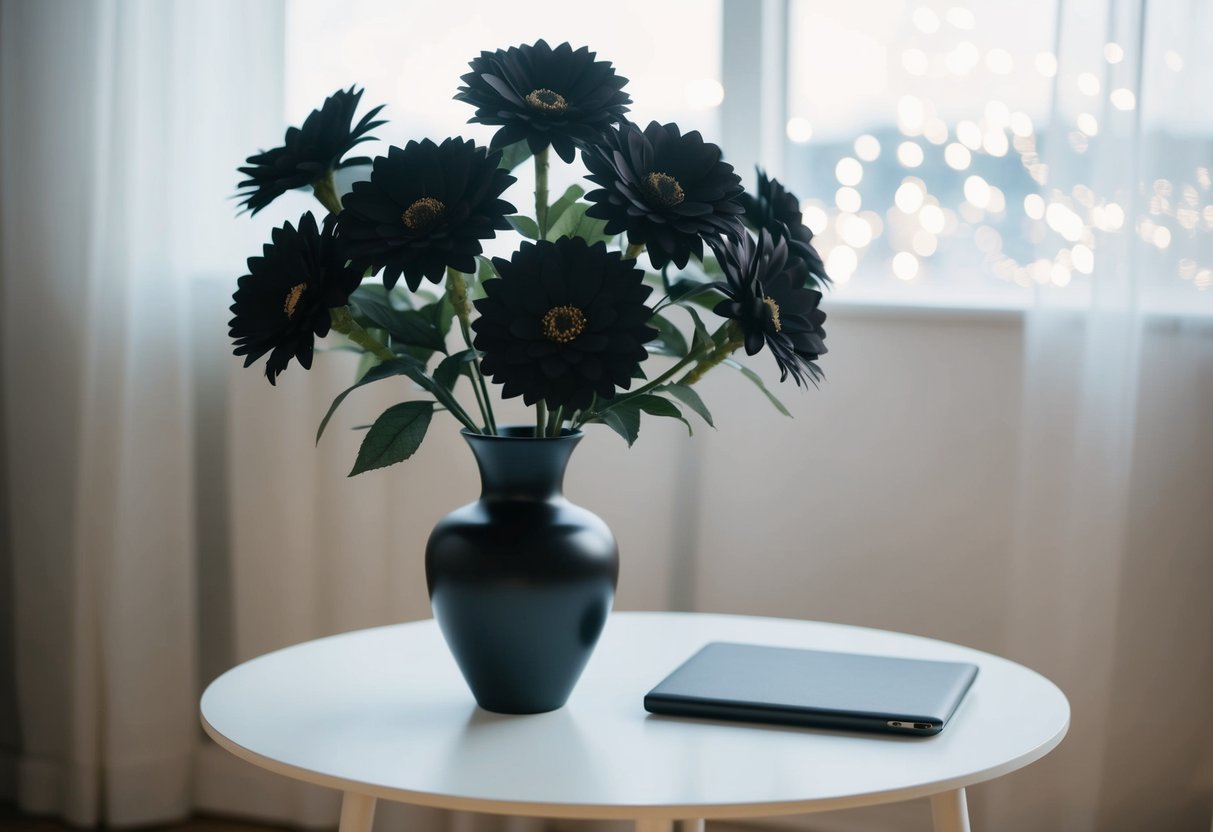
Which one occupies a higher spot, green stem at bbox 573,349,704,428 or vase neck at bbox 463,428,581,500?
green stem at bbox 573,349,704,428

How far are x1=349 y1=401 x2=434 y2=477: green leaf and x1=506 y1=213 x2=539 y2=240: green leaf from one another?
16cm

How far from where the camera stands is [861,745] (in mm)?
928

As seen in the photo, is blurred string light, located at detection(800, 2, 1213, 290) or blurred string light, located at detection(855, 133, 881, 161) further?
blurred string light, located at detection(855, 133, 881, 161)

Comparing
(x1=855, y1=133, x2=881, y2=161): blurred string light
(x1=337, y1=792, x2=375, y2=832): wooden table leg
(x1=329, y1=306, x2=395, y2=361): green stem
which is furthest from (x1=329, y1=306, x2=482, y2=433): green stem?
(x1=855, y1=133, x2=881, y2=161): blurred string light

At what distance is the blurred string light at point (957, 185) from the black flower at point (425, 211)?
101cm

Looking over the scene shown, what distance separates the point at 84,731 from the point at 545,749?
147 cm

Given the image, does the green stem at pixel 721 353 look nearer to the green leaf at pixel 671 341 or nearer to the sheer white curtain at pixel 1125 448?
the green leaf at pixel 671 341

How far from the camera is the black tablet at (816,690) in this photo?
0.96m

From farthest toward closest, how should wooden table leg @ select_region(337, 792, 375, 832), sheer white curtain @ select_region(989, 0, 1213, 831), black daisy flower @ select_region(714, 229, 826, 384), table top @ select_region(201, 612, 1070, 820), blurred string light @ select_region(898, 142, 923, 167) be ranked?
blurred string light @ select_region(898, 142, 923, 167) → sheer white curtain @ select_region(989, 0, 1213, 831) → wooden table leg @ select_region(337, 792, 375, 832) → black daisy flower @ select_region(714, 229, 826, 384) → table top @ select_region(201, 612, 1070, 820)

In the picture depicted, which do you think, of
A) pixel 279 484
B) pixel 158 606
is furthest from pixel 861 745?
pixel 158 606

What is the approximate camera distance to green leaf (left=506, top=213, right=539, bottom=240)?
1001 mm

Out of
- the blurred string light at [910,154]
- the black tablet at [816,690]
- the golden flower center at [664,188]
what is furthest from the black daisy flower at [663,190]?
the blurred string light at [910,154]

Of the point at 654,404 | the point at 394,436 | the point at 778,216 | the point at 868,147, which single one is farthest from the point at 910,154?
the point at 394,436

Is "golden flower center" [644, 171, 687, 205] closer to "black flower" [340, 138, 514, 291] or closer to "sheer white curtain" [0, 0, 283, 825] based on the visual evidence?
"black flower" [340, 138, 514, 291]
